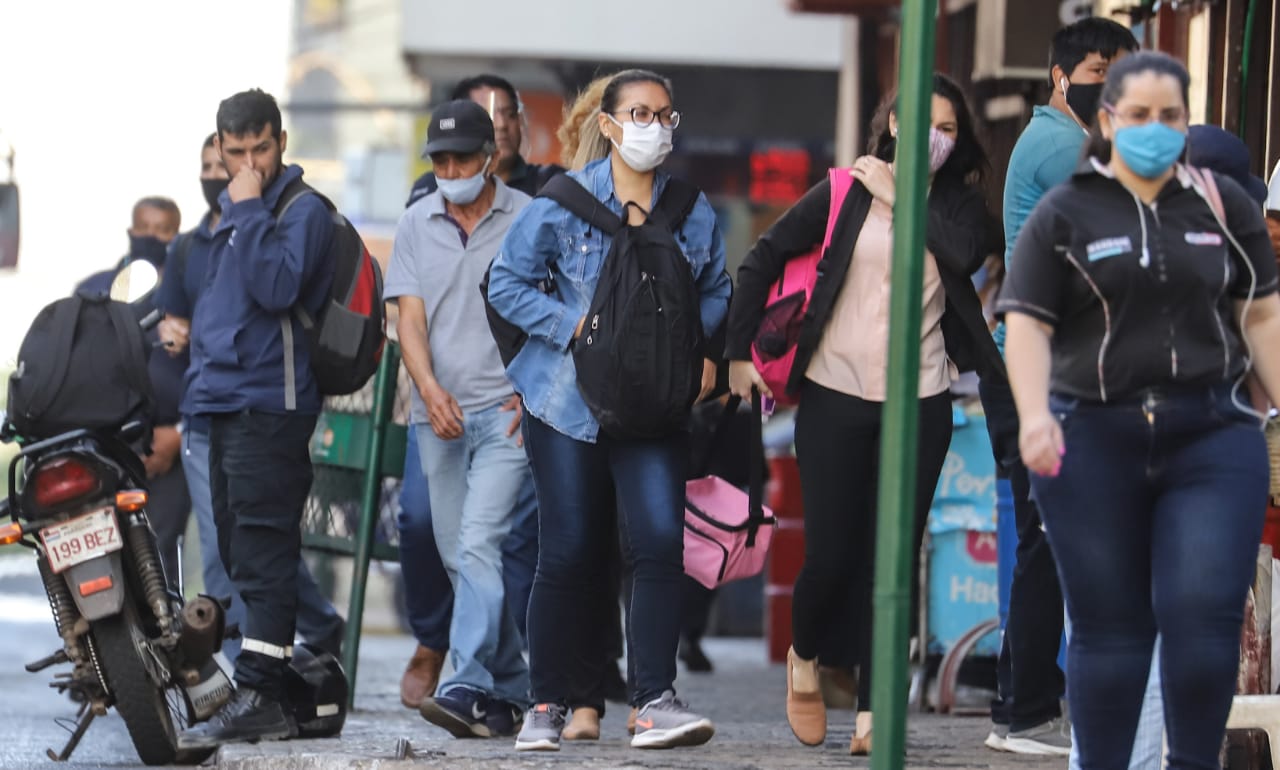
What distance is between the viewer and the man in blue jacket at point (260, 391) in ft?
25.4

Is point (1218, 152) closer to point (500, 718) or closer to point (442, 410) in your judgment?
point (442, 410)

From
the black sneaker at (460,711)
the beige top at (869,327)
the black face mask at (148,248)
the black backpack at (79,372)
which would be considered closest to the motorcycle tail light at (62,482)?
the black backpack at (79,372)

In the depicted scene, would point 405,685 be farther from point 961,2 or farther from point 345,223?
point 961,2

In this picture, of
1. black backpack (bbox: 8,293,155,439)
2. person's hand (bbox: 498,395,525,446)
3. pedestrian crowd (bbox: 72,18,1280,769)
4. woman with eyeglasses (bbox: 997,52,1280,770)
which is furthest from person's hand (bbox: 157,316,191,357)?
woman with eyeglasses (bbox: 997,52,1280,770)

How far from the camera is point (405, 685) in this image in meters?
9.29

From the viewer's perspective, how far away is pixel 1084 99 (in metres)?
7.00

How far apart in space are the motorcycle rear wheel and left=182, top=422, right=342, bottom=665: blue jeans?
857mm

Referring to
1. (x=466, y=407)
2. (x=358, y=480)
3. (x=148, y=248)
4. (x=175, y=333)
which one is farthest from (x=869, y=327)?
(x=148, y=248)

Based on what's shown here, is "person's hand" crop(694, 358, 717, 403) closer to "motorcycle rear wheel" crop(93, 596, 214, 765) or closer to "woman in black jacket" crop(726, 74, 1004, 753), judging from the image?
"woman in black jacket" crop(726, 74, 1004, 753)

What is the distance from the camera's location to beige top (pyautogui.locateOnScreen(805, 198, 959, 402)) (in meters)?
6.86

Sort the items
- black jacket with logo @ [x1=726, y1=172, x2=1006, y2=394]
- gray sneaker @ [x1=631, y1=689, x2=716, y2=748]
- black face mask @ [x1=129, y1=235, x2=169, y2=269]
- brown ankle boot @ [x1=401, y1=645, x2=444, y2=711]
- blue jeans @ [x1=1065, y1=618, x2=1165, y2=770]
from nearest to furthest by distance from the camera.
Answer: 1. blue jeans @ [x1=1065, y1=618, x2=1165, y2=770]
2. black jacket with logo @ [x1=726, y1=172, x2=1006, y2=394]
3. gray sneaker @ [x1=631, y1=689, x2=716, y2=748]
4. brown ankle boot @ [x1=401, y1=645, x2=444, y2=711]
5. black face mask @ [x1=129, y1=235, x2=169, y2=269]

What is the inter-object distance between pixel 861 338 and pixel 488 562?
62.1 inches

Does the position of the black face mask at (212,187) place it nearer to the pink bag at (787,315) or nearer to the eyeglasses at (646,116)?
the eyeglasses at (646,116)

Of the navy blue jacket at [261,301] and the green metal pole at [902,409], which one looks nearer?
the green metal pole at [902,409]
